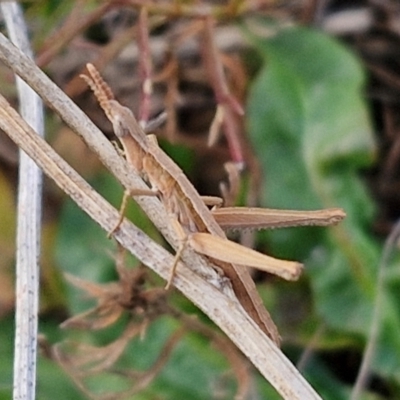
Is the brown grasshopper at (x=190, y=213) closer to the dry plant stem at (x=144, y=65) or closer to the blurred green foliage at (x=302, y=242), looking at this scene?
the dry plant stem at (x=144, y=65)

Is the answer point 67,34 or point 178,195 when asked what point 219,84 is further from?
point 178,195

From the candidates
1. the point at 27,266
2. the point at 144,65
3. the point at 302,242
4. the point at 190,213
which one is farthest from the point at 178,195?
the point at 302,242

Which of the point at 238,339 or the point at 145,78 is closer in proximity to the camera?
the point at 238,339

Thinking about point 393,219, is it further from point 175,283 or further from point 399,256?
point 175,283

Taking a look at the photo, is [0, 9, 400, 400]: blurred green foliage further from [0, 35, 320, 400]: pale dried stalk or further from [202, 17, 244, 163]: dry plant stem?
[0, 35, 320, 400]: pale dried stalk

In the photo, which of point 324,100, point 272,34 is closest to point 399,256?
point 324,100

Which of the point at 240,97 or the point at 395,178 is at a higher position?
the point at 240,97

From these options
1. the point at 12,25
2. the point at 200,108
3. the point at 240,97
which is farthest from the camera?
the point at 200,108
